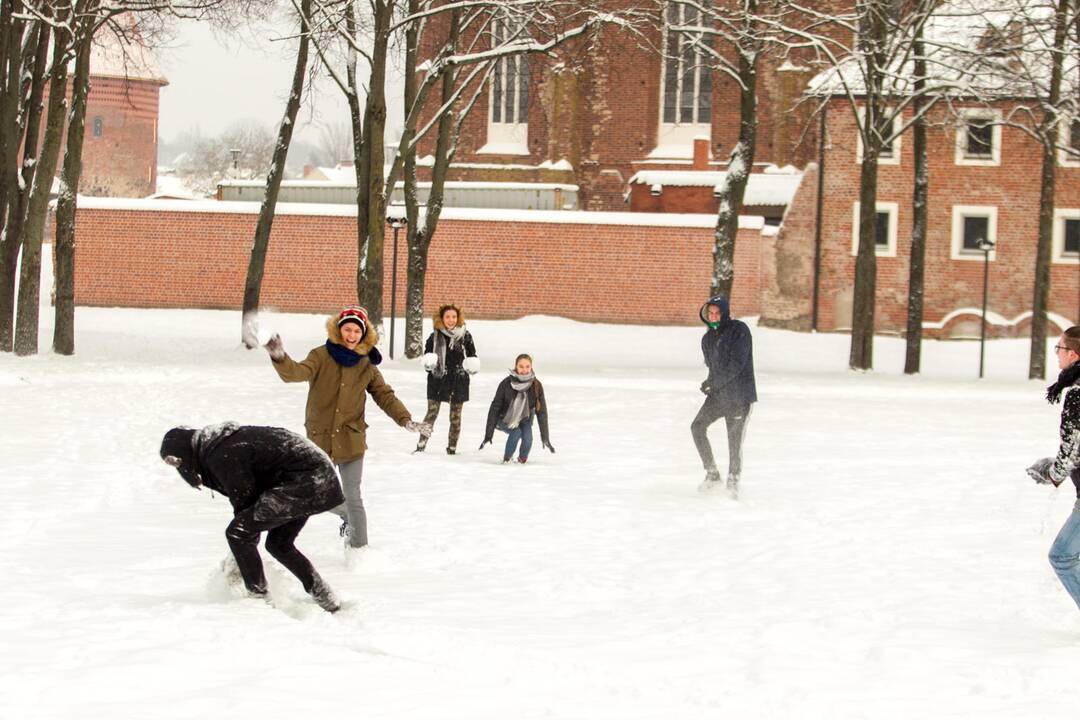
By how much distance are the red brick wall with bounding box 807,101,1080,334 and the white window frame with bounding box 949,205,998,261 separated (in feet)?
0.34

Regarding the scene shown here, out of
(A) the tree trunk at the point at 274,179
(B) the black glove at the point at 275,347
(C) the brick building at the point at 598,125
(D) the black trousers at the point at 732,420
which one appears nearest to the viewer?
(B) the black glove at the point at 275,347

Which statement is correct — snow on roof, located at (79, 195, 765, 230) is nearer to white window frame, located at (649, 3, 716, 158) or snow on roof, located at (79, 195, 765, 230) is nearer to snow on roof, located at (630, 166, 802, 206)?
snow on roof, located at (630, 166, 802, 206)

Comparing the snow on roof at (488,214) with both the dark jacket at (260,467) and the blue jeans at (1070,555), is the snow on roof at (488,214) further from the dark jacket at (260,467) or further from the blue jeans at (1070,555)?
the dark jacket at (260,467)

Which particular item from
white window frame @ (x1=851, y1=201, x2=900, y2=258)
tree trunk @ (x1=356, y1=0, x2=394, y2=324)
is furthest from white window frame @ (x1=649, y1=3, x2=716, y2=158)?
tree trunk @ (x1=356, y1=0, x2=394, y2=324)

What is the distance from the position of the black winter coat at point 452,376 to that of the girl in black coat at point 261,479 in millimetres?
6757

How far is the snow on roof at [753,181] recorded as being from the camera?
41.3 m

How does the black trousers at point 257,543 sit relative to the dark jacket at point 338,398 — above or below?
below

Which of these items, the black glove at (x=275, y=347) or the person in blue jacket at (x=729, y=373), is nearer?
the black glove at (x=275, y=347)

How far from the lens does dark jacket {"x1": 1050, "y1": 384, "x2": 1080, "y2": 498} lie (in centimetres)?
673

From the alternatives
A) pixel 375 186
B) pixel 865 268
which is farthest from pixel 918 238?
pixel 375 186

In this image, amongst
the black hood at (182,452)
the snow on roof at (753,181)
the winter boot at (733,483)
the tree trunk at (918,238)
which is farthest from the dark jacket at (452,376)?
the snow on roof at (753,181)

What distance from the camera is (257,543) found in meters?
6.94

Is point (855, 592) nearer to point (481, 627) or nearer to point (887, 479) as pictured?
point (481, 627)

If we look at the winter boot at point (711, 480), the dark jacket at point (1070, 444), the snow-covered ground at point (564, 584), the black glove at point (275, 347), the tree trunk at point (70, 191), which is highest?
Answer: the tree trunk at point (70, 191)
